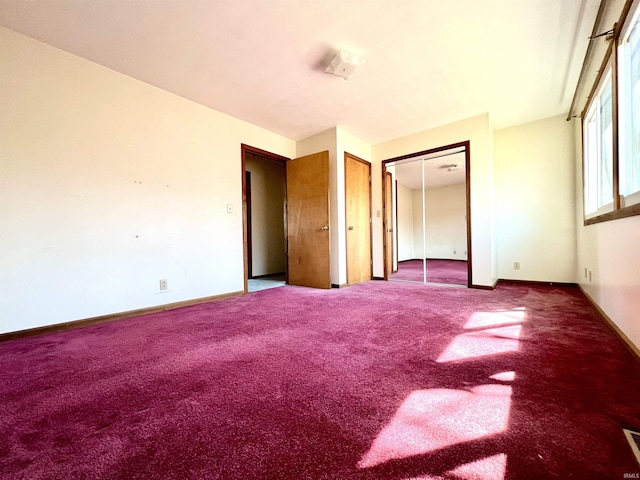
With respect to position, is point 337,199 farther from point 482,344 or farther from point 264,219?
point 482,344

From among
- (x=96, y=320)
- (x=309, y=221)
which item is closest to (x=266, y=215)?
(x=309, y=221)

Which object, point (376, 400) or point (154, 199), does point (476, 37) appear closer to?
point (376, 400)

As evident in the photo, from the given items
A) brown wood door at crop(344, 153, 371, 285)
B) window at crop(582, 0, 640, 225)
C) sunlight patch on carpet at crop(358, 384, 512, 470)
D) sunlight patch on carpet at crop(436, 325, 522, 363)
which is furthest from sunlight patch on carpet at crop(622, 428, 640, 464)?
brown wood door at crop(344, 153, 371, 285)

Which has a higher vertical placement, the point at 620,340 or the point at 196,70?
the point at 196,70

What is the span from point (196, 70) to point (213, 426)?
2.97 meters

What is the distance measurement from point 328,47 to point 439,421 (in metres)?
2.75

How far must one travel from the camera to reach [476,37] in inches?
84.9

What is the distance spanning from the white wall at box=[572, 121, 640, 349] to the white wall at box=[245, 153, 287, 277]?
4.46 m

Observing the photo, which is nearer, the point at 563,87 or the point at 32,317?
the point at 32,317

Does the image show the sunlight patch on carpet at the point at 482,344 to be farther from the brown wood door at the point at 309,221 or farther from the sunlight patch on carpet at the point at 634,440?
the brown wood door at the point at 309,221

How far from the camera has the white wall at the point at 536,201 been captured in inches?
145

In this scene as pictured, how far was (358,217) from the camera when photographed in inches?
167

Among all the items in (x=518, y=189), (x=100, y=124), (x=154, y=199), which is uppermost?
(x=100, y=124)

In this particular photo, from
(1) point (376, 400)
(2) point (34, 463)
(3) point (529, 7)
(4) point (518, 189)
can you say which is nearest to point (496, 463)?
(1) point (376, 400)
